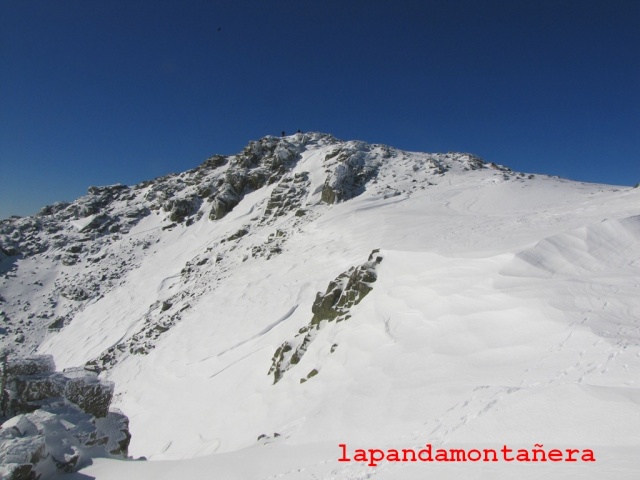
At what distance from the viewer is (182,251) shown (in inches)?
1487

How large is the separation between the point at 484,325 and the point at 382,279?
5.14m

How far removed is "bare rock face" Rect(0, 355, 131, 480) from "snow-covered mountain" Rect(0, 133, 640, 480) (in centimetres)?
110

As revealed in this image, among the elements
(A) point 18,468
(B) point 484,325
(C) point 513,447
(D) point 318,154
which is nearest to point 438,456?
(C) point 513,447

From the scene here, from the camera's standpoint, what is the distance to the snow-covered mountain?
525 cm

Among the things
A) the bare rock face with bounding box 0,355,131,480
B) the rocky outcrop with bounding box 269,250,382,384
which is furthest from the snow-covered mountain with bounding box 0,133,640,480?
the bare rock face with bounding box 0,355,131,480

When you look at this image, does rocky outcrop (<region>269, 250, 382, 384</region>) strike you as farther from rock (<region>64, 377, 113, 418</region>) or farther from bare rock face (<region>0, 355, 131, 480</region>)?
bare rock face (<region>0, 355, 131, 480</region>)

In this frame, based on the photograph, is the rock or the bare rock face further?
the rock

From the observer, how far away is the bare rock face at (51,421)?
6.75 metres

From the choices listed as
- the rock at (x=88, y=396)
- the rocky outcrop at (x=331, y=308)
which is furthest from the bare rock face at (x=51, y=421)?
the rocky outcrop at (x=331, y=308)

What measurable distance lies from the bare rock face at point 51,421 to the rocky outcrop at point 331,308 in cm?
527

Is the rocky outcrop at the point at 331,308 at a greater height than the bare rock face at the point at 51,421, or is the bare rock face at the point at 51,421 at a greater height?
the rocky outcrop at the point at 331,308

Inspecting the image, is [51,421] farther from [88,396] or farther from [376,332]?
[376,332]

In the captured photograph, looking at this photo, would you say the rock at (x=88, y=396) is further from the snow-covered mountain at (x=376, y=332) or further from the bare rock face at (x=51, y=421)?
the snow-covered mountain at (x=376, y=332)

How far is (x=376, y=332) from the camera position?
10.4 metres
